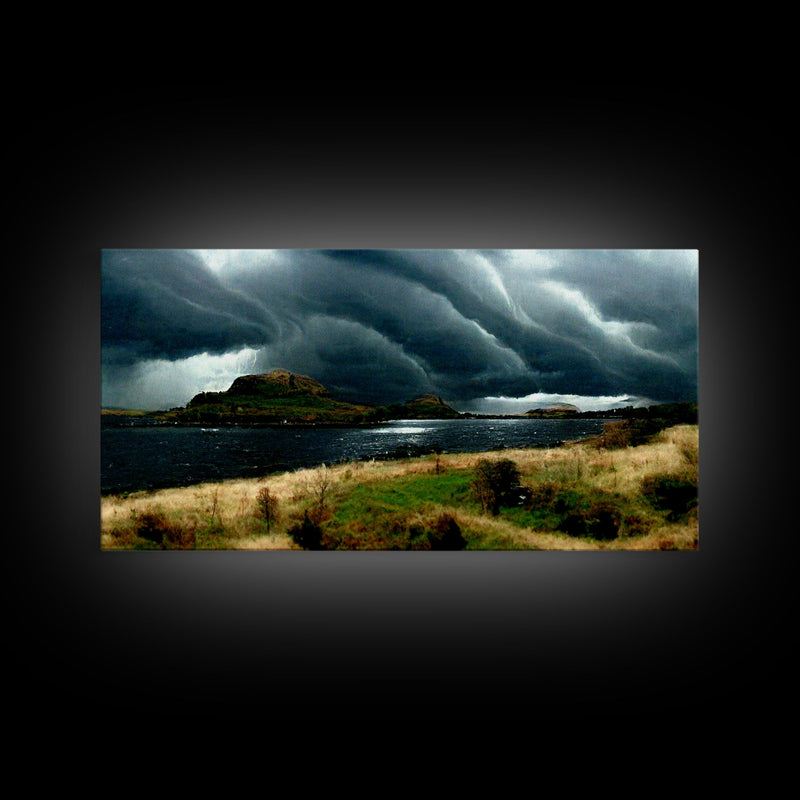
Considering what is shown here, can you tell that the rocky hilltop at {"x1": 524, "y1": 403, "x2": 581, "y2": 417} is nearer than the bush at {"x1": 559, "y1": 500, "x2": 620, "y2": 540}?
No

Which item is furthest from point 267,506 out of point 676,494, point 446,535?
point 676,494

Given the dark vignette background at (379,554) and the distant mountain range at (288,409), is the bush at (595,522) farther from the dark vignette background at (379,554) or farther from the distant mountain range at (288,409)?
the distant mountain range at (288,409)

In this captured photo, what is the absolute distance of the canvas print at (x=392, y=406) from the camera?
4.17 meters

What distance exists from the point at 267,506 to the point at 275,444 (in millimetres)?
412

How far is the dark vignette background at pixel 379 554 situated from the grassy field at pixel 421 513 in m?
0.14

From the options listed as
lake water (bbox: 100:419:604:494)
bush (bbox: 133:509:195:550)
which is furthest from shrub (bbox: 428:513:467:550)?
bush (bbox: 133:509:195:550)

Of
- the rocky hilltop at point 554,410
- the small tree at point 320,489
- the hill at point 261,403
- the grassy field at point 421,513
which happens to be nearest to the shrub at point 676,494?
the grassy field at point 421,513

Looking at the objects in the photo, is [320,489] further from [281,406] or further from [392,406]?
[392,406]

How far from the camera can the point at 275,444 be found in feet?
14.0

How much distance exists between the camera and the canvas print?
4168 millimetres

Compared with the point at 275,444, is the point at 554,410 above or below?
above

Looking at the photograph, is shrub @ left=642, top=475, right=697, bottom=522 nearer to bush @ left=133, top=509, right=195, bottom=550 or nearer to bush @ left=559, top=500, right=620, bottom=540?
bush @ left=559, top=500, right=620, bottom=540

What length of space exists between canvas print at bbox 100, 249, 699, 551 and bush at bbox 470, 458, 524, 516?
1cm
